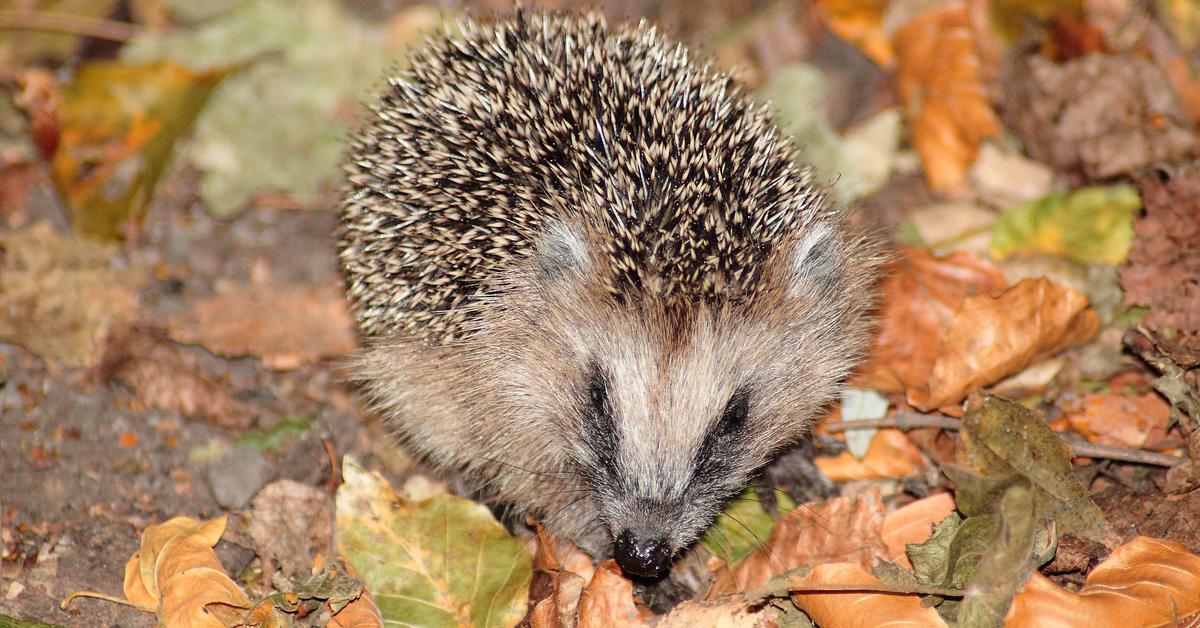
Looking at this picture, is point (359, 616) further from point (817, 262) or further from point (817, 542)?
point (817, 262)

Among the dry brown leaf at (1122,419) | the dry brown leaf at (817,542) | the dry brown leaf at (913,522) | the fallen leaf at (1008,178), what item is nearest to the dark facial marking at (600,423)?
the dry brown leaf at (817,542)

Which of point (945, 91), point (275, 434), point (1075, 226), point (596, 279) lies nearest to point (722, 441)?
point (596, 279)

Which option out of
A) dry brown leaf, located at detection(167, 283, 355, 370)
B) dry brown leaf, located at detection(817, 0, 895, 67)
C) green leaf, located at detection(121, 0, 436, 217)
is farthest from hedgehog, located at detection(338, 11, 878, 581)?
dry brown leaf, located at detection(817, 0, 895, 67)

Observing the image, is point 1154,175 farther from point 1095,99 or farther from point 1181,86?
point 1181,86

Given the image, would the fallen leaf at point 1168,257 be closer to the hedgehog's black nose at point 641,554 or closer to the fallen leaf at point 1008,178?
the fallen leaf at point 1008,178

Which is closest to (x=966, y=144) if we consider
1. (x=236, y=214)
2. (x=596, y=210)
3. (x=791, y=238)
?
(x=791, y=238)
